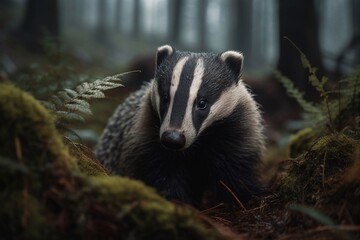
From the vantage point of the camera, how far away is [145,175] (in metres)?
3.98

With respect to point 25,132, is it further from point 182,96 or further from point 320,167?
point 320,167

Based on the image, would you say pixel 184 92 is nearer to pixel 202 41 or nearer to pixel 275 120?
pixel 275 120

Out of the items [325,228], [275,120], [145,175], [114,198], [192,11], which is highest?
[114,198]

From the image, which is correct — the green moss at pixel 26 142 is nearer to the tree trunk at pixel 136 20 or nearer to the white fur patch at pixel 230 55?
the white fur patch at pixel 230 55

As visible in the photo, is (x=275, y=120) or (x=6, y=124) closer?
(x=6, y=124)

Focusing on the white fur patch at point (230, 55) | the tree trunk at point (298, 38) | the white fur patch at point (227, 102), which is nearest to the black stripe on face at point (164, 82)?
the white fur patch at point (227, 102)

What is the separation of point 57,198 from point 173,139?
126 cm

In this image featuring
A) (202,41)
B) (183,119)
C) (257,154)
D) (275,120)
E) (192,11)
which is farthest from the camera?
(192,11)

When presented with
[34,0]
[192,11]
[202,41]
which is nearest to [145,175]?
[34,0]

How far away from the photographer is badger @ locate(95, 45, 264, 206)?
3701 mm

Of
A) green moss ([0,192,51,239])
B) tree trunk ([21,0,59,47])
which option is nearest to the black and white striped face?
green moss ([0,192,51,239])

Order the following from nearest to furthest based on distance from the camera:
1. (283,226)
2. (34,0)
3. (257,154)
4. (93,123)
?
1. (283,226)
2. (257,154)
3. (93,123)
4. (34,0)

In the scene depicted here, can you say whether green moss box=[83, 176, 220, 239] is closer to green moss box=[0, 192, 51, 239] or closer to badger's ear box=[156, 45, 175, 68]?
green moss box=[0, 192, 51, 239]

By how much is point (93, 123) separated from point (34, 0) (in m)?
5.75
